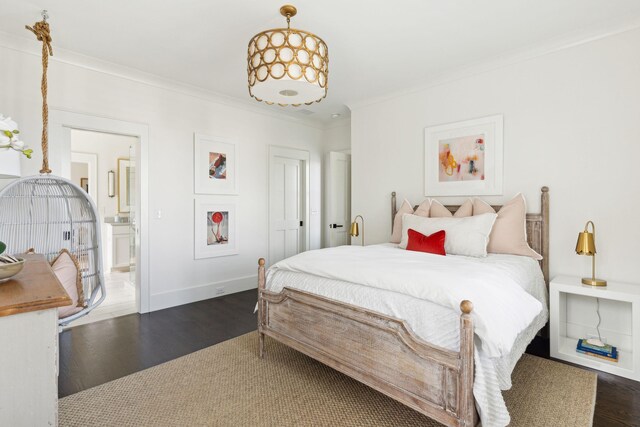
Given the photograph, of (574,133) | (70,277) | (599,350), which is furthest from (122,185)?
(599,350)

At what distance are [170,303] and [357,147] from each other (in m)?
3.09

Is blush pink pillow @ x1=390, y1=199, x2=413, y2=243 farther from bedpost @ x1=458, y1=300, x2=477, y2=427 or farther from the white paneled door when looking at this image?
bedpost @ x1=458, y1=300, x2=477, y2=427

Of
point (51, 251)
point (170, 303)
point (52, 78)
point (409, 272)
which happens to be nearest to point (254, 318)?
point (170, 303)

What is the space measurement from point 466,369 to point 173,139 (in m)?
3.76

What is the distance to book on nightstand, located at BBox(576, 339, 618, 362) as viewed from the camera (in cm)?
244

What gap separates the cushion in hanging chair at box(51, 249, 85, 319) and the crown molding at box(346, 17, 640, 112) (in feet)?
12.1

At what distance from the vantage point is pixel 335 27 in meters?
2.71

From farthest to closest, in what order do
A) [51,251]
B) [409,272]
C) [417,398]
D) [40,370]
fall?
[51,251] < [409,272] < [417,398] < [40,370]

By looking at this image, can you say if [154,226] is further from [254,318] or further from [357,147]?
[357,147]

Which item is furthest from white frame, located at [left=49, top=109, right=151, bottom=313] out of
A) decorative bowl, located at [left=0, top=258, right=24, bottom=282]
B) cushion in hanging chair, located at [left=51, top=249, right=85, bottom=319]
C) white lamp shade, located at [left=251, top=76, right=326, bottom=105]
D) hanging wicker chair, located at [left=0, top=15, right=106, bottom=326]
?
decorative bowl, located at [left=0, top=258, right=24, bottom=282]

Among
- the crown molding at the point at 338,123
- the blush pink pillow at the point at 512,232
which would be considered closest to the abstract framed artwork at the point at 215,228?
the crown molding at the point at 338,123

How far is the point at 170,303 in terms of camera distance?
12.9ft

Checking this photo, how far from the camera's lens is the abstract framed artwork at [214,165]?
4.14 meters

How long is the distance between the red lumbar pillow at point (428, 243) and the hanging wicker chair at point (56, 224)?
2.56 meters
